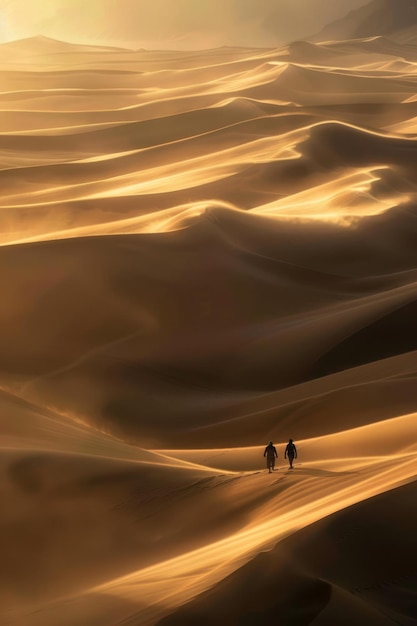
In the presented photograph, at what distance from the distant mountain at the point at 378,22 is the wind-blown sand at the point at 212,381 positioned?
170 ft

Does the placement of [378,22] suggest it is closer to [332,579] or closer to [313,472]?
[313,472]

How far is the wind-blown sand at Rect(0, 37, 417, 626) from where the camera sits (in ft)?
17.3

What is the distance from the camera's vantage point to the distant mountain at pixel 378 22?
77.6m

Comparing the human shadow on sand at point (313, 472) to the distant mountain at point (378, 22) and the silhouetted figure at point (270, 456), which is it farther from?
the distant mountain at point (378, 22)

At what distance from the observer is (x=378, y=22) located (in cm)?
8000

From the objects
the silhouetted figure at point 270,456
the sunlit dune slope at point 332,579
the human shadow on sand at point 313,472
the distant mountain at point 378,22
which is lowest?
the sunlit dune slope at point 332,579

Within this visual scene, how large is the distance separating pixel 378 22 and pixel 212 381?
72.4 meters

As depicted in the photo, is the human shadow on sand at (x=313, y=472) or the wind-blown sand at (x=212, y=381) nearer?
the wind-blown sand at (x=212, y=381)

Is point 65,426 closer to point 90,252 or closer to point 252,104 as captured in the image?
point 90,252

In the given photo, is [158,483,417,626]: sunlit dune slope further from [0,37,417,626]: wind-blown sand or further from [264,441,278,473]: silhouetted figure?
[264,441,278,473]: silhouetted figure

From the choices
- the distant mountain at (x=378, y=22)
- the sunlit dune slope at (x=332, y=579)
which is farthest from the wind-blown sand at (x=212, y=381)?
the distant mountain at (x=378, y=22)

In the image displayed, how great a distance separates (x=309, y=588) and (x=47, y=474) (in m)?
2.68

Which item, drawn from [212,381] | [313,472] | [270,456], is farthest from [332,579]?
[212,381]

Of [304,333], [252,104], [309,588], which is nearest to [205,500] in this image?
[309,588]
